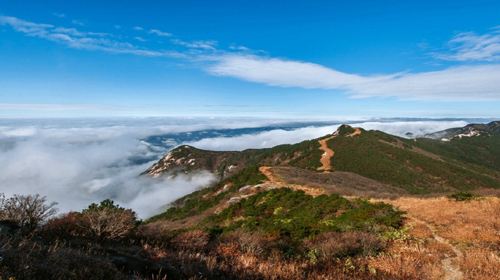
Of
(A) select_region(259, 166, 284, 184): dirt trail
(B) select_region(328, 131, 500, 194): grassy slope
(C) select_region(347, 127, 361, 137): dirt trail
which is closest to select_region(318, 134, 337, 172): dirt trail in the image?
(B) select_region(328, 131, 500, 194): grassy slope

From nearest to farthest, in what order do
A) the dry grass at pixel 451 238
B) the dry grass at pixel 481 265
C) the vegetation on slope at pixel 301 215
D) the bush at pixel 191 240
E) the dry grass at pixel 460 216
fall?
the dry grass at pixel 481 265 → the dry grass at pixel 451 238 → the bush at pixel 191 240 → the dry grass at pixel 460 216 → the vegetation on slope at pixel 301 215

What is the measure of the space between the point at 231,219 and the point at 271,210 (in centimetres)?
476

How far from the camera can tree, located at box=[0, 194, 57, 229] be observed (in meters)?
9.58

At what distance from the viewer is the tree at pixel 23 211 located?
9.58 metres

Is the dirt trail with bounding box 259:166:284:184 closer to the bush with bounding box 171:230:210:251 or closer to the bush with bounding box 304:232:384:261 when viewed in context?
the bush with bounding box 304:232:384:261

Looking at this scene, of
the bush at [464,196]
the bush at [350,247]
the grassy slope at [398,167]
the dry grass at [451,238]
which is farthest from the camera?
the grassy slope at [398,167]

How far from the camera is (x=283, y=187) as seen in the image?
42.4 metres

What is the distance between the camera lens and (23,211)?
32.1 ft

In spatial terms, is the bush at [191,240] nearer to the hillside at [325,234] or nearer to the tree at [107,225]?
the hillside at [325,234]

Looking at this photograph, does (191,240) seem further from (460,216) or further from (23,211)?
(460,216)

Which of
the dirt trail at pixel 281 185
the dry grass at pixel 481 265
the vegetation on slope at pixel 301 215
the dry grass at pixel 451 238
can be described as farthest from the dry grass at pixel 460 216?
the dirt trail at pixel 281 185

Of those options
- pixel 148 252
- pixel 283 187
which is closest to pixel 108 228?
pixel 148 252

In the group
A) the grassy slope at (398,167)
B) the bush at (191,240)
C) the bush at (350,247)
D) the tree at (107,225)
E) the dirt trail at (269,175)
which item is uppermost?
the tree at (107,225)

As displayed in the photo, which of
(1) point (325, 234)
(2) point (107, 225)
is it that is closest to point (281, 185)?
(1) point (325, 234)
